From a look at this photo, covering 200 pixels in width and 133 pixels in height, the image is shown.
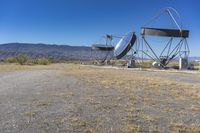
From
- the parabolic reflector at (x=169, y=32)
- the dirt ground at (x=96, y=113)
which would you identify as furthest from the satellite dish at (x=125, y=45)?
the dirt ground at (x=96, y=113)

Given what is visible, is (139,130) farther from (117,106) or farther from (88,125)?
(117,106)

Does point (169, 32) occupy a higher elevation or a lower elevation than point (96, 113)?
higher

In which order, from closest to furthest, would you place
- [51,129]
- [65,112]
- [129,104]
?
[51,129], [65,112], [129,104]

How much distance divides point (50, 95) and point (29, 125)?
6.46 meters

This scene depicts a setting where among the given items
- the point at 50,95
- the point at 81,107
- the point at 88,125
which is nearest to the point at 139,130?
the point at 88,125

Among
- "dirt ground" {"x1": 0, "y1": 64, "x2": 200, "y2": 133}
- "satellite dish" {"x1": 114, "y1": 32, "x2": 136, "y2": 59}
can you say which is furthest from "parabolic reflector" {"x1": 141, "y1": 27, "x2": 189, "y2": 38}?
"dirt ground" {"x1": 0, "y1": 64, "x2": 200, "y2": 133}

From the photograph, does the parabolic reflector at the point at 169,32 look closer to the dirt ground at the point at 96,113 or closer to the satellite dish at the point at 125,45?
the satellite dish at the point at 125,45

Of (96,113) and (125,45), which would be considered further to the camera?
(125,45)

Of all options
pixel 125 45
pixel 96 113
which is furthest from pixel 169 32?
pixel 96 113

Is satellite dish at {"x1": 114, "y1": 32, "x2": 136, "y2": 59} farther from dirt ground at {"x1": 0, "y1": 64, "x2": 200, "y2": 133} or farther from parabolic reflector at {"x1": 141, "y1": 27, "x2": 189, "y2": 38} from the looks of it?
dirt ground at {"x1": 0, "y1": 64, "x2": 200, "y2": 133}

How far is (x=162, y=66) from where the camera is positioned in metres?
56.6

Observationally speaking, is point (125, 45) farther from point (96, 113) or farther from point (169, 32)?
point (96, 113)

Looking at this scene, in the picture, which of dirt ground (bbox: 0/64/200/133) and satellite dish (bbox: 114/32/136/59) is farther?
satellite dish (bbox: 114/32/136/59)

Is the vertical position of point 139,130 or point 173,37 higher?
point 173,37
